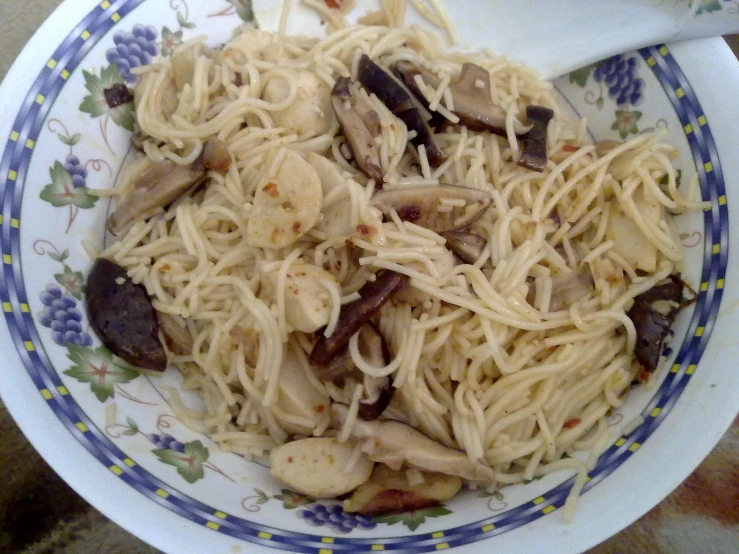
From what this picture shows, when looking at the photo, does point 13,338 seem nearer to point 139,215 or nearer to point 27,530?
point 139,215

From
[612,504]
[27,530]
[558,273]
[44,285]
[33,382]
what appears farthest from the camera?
[27,530]

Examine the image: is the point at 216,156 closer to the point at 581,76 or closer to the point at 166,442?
the point at 166,442

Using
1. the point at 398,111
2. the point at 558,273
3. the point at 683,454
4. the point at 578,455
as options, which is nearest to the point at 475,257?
the point at 558,273

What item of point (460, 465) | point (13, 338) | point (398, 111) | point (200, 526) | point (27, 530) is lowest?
point (27, 530)

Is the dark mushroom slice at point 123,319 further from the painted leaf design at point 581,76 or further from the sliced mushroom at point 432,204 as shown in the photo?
the painted leaf design at point 581,76

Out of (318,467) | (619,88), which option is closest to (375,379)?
(318,467)

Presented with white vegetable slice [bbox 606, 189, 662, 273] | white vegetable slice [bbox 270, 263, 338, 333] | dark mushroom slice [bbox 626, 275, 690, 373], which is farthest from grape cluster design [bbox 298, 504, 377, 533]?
white vegetable slice [bbox 606, 189, 662, 273]

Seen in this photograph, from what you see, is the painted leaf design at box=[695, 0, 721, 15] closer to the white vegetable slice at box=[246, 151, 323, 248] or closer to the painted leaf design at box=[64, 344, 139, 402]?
the white vegetable slice at box=[246, 151, 323, 248]
